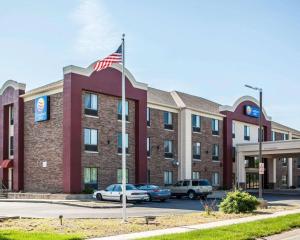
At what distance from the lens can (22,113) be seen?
1630 inches

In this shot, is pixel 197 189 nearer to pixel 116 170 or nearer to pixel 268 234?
pixel 116 170

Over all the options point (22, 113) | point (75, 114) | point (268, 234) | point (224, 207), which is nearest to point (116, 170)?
point (75, 114)

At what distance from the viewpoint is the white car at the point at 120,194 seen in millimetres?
30812

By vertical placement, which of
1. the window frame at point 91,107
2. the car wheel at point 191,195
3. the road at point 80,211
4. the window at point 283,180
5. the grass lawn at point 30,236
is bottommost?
the window at point 283,180

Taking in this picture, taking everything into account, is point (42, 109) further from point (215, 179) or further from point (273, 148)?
point (273, 148)

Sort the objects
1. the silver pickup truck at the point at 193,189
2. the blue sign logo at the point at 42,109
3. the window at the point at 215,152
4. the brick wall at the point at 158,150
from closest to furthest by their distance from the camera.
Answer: the blue sign logo at the point at 42,109 → the silver pickup truck at the point at 193,189 → the brick wall at the point at 158,150 → the window at the point at 215,152

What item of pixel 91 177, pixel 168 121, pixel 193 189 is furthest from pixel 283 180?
pixel 91 177

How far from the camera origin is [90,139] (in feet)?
124

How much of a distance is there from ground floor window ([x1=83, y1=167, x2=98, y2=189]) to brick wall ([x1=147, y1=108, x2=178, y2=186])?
702cm

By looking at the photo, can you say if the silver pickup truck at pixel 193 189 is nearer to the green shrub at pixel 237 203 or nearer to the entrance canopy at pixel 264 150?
the entrance canopy at pixel 264 150

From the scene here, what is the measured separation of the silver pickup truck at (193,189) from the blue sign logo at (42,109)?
12.4 meters

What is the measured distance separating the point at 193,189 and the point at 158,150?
7.21 m

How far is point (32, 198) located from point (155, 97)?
16.7 m

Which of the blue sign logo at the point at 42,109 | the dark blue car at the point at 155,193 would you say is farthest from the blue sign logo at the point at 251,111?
the blue sign logo at the point at 42,109
